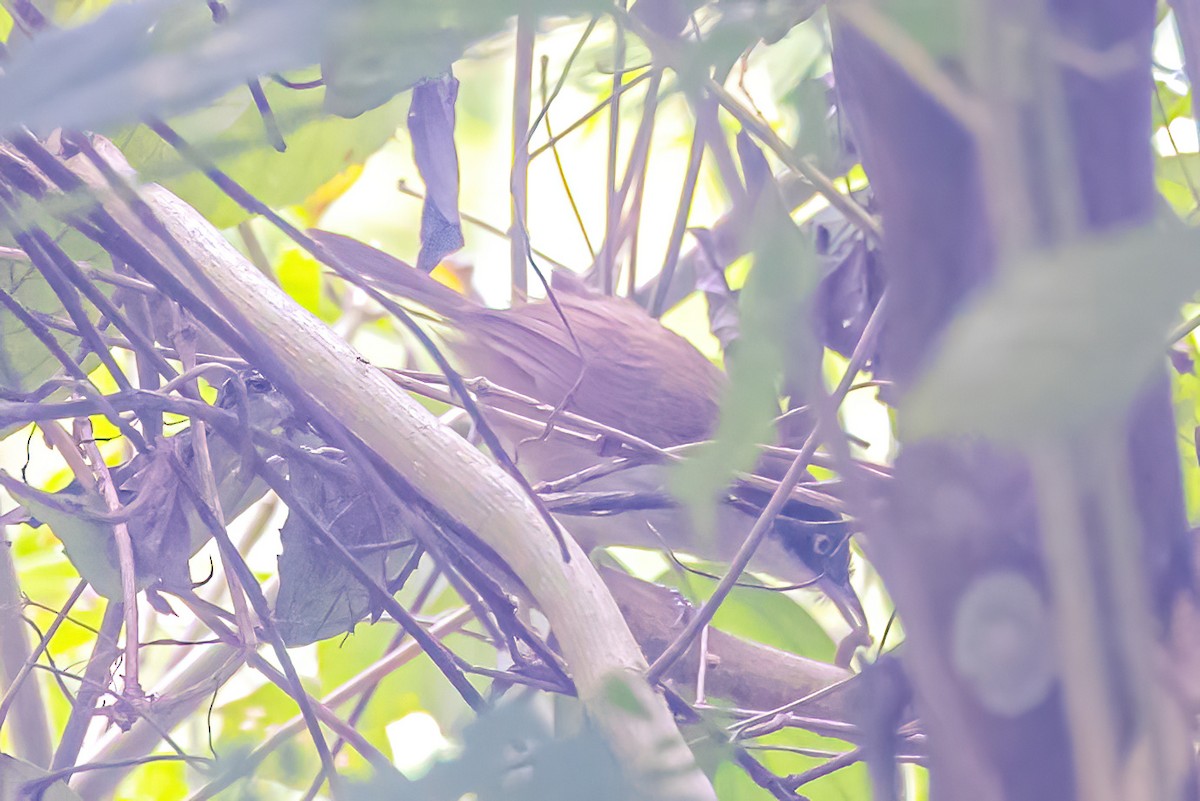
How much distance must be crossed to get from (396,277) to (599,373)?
0.34 m

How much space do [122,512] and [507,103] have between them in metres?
0.85

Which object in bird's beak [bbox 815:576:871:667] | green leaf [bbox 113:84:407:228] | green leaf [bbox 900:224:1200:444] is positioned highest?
green leaf [bbox 113:84:407:228]

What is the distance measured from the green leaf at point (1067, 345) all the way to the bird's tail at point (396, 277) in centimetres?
129

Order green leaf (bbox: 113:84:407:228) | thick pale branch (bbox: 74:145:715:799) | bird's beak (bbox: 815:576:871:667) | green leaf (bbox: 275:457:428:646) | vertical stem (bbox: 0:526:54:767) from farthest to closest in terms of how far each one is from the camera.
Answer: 1. bird's beak (bbox: 815:576:871:667)
2. vertical stem (bbox: 0:526:54:767)
3. green leaf (bbox: 113:84:407:228)
4. green leaf (bbox: 275:457:428:646)
5. thick pale branch (bbox: 74:145:715:799)

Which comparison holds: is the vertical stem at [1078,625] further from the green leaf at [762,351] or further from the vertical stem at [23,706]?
the vertical stem at [23,706]

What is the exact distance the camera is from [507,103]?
150 centimetres

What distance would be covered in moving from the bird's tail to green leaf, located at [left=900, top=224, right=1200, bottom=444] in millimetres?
1291

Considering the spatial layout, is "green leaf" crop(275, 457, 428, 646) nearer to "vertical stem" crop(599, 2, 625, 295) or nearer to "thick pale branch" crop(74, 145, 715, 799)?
"thick pale branch" crop(74, 145, 715, 799)

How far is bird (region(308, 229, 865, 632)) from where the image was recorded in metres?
1.54

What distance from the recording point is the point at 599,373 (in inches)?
68.9

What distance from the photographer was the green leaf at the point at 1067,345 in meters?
0.19

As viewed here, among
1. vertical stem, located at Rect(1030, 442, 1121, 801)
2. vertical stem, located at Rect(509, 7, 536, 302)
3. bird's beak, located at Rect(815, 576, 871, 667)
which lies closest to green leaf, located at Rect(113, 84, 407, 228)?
vertical stem, located at Rect(509, 7, 536, 302)

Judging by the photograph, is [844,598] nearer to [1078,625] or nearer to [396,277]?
[396,277]

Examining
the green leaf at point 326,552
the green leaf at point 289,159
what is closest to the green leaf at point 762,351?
the green leaf at point 326,552
